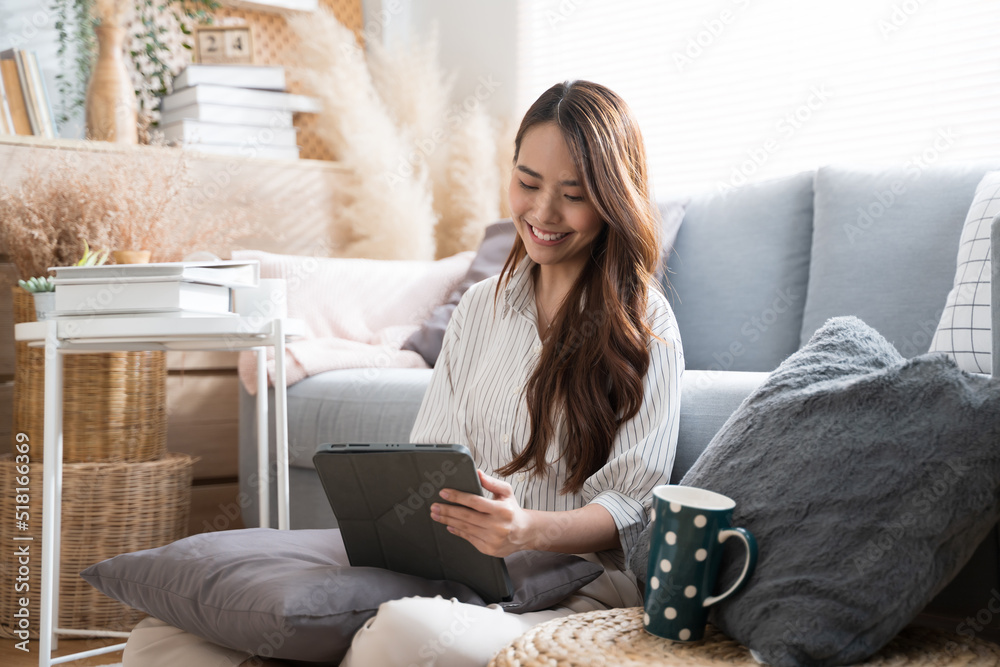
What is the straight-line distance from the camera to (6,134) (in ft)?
6.79

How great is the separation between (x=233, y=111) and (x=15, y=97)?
576mm

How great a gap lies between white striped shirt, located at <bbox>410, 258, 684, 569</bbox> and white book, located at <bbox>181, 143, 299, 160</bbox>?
141 cm

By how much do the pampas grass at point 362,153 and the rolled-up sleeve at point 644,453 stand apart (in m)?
1.58

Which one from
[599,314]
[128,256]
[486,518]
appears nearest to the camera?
[486,518]

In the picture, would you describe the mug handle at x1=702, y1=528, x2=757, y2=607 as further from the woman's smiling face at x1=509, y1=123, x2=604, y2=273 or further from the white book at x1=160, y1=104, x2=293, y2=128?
the white book at x1=160, y1=104, x2=293, y2=128

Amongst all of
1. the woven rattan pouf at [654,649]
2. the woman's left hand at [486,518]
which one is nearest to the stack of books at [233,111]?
the woman's left hand at [486,518]

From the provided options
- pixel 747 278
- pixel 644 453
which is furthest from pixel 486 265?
pixel 644 453

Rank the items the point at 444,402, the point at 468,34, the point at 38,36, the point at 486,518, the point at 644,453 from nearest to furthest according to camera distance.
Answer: the point at 486,518 → the point at 644,453 → the point at 444,402 → the point at 38,36 → the point at 468,34

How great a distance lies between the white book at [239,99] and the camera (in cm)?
245

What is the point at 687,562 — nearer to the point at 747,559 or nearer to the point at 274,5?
the point at 747,559

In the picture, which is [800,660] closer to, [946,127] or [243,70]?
[946,127]

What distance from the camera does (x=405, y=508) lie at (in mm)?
931

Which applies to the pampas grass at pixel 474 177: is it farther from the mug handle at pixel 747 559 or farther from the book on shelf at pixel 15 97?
the mug handle at pixel 747 559

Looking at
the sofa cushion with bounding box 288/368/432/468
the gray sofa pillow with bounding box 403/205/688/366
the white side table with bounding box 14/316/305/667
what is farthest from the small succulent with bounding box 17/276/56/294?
the gray sofa pillow with bounding box 403/205/688/366
